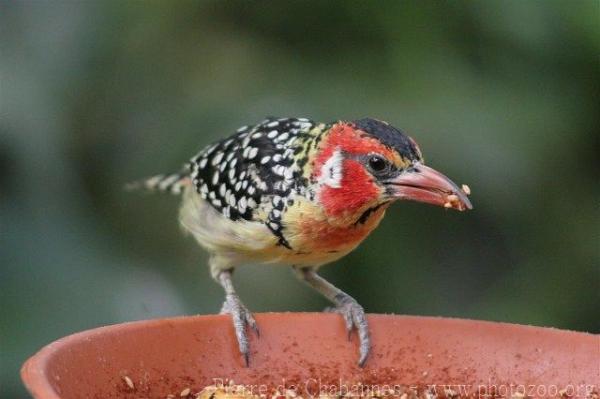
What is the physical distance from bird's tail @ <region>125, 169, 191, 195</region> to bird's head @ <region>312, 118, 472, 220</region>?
1.12 meters

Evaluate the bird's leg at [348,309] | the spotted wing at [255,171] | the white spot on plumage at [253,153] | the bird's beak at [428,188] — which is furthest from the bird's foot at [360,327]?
the white spot on plumage at [253,153]

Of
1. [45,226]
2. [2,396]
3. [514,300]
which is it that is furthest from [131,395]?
[514,300]

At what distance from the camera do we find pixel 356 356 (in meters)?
2.57

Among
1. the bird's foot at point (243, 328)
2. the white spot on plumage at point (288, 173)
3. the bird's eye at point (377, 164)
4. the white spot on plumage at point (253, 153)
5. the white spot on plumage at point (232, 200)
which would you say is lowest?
the bird's foot at point (243, 328)

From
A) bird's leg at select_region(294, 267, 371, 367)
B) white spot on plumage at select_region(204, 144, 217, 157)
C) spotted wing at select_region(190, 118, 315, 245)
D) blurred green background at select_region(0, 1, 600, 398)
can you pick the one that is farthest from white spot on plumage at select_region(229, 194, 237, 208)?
blurred green background at select_region(0, 1, 600, 398)

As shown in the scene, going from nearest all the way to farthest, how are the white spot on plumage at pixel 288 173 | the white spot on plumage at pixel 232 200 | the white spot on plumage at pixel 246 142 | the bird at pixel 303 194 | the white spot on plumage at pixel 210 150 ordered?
the bird at pixel 303 194 < the white spot on plumage at pixel 288 173 < the white spot on plumage at pixel 232 200 < the white spot on plumage at pixel 246 142 < the white spot on plumage at pixel 210 150

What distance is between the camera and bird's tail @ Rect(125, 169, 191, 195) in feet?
13.4

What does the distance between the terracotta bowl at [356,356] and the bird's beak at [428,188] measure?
0.33 m

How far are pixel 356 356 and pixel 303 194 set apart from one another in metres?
0.73

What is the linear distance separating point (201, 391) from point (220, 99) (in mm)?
2185

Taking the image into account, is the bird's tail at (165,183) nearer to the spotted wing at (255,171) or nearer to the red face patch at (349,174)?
the spotted wing at (255,171)

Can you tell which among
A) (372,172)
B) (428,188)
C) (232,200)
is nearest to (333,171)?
(372,172)

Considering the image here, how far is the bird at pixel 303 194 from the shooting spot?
276 centimetres

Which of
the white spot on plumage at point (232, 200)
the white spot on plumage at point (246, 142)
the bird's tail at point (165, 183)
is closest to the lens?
the white spot on plumage at point (232, 200)
